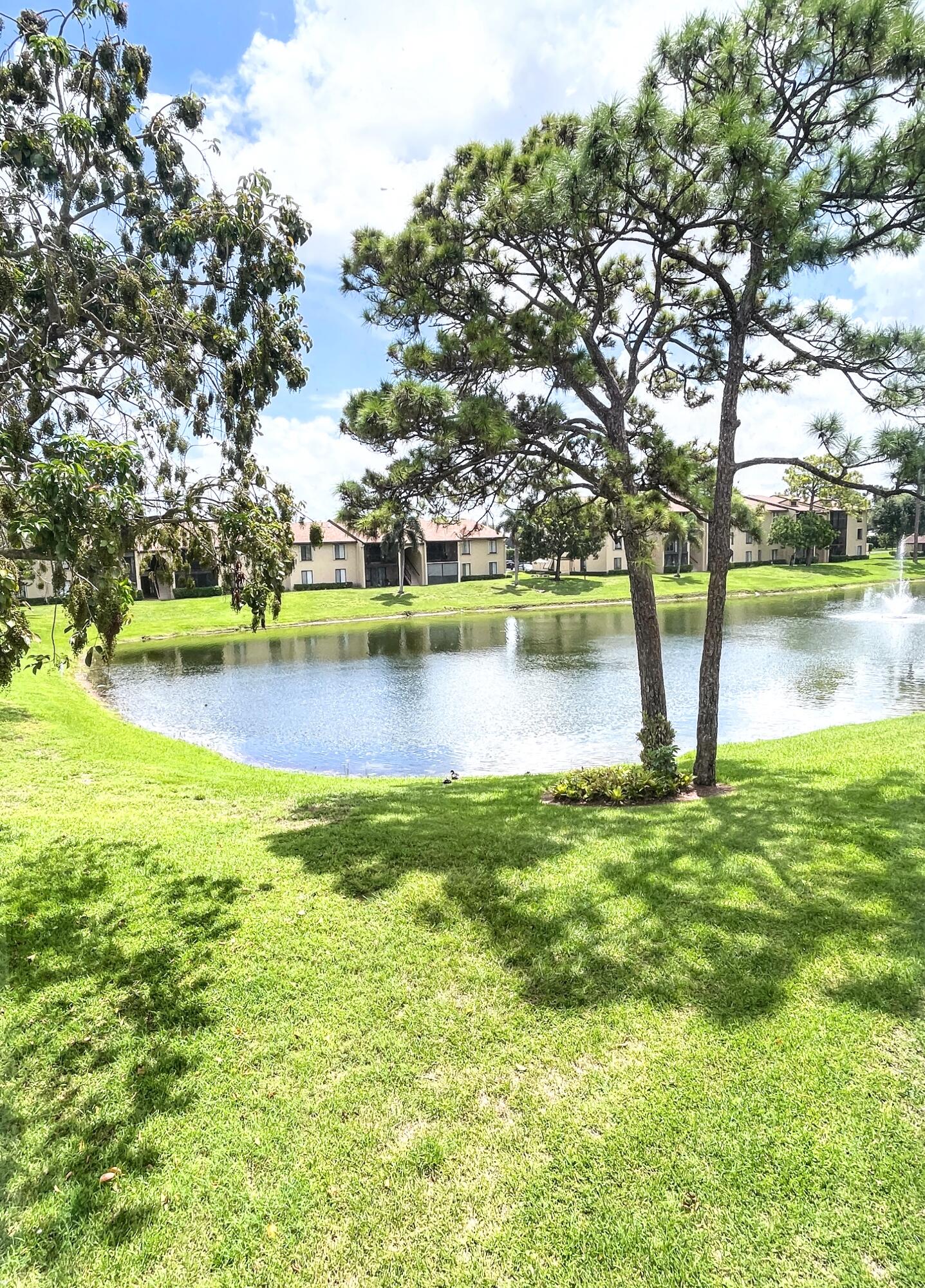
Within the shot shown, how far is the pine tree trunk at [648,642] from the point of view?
10.9m

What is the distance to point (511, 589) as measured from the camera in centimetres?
6316

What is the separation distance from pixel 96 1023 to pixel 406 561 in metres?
68.2

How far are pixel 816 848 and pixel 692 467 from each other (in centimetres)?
564

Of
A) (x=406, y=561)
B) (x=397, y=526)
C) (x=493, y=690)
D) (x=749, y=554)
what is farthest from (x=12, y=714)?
(x=749, y=554)

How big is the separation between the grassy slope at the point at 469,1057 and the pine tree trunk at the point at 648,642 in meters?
3.33

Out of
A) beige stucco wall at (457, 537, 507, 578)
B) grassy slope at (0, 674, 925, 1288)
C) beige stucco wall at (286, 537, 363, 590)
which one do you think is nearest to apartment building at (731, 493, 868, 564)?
beige stucco wall at (457, 537, 507, 578)

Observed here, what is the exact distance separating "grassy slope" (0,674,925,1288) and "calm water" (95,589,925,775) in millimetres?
8410

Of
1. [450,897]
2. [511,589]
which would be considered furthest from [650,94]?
[511,589]

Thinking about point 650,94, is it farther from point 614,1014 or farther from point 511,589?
point 511,589

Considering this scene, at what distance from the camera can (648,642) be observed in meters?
11.0

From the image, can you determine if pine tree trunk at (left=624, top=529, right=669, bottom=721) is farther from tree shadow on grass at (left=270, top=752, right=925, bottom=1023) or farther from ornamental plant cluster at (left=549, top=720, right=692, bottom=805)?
tree shadow on grass at (left=270, top=752, right=925, bottom=1023)

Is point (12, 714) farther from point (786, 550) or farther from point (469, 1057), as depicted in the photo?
point (786, 550)

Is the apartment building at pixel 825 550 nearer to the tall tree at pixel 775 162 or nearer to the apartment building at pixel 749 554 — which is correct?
the apartment building at pixel 749 554

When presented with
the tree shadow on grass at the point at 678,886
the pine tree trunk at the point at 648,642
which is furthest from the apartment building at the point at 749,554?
the tree shadow on grass at the point at 678,886
